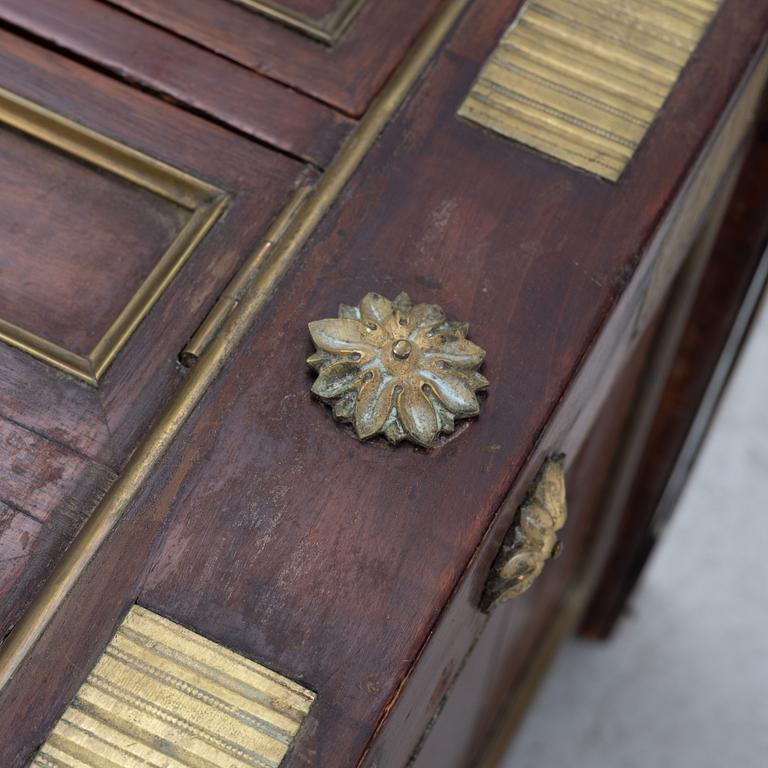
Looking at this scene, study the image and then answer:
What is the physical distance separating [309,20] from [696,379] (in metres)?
0.87

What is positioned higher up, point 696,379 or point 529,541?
point 696,379

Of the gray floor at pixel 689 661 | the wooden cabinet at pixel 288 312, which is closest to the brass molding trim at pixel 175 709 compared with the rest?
the wooden cabinet at pixel 288 312

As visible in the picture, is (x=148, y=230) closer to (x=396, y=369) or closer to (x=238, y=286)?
(x=238, y=286)

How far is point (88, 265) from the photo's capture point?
0.78 meters

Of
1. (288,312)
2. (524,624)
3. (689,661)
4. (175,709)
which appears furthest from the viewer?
(689,661)

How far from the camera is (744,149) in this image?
3.84ft

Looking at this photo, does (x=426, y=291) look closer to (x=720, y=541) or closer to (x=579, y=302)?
(x=579, y=302)

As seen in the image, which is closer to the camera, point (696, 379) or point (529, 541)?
point (529, 541)

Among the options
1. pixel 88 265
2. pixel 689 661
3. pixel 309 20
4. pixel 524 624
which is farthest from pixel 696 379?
pixel 88 265

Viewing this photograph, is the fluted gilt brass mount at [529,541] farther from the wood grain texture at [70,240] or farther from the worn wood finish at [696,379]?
the worn wood finish at [696,379]

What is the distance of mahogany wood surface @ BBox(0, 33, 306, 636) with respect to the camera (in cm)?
71

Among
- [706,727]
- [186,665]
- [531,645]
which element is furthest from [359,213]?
[706,727]

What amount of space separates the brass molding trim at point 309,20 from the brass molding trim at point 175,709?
451 millimetres

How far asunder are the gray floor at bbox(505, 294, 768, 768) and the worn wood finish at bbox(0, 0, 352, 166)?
1.32m
